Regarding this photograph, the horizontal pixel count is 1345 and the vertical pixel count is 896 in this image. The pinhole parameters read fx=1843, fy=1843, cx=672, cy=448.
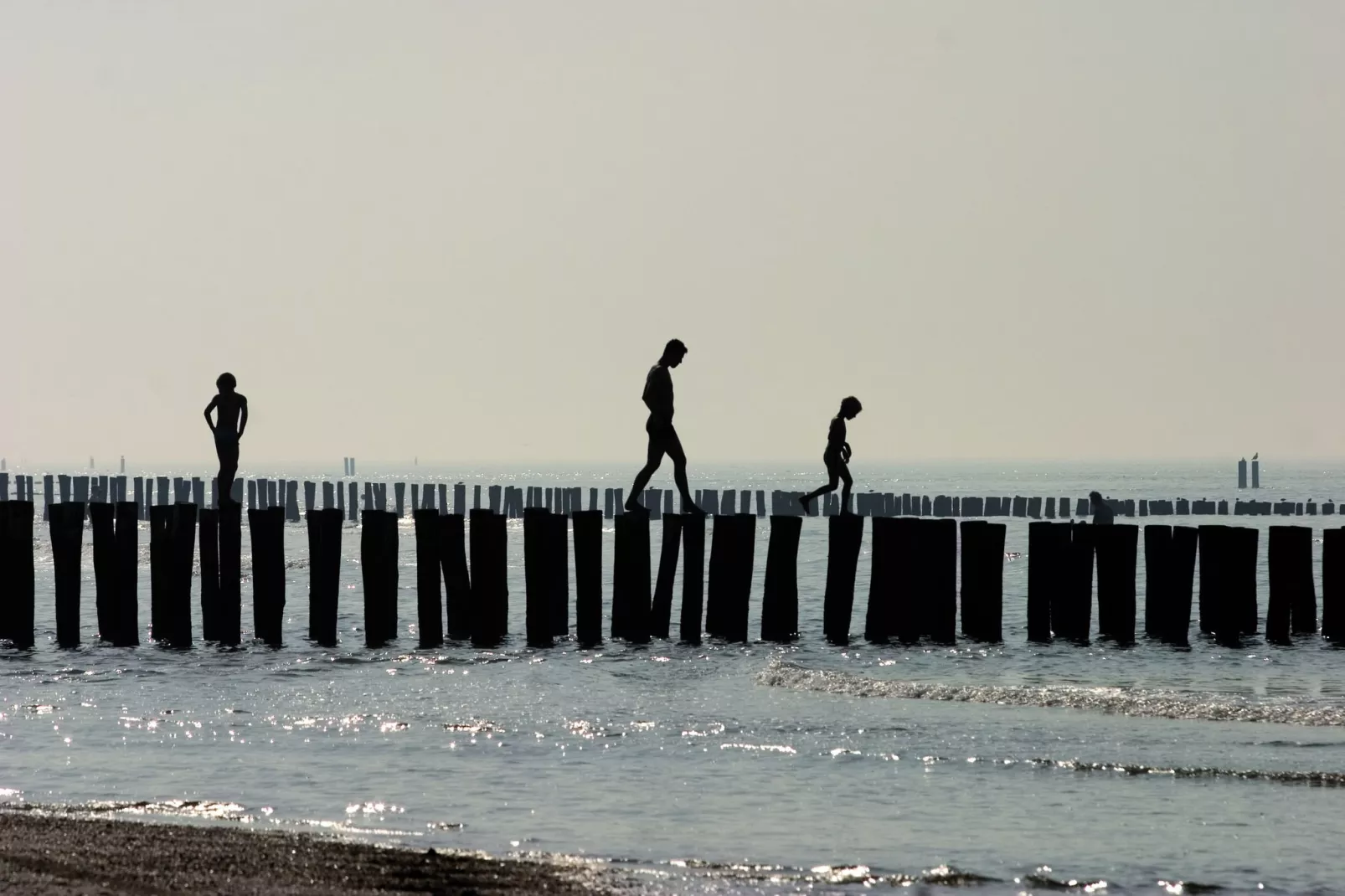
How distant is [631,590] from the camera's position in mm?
17797

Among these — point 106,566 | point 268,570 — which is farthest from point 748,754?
point 106,566

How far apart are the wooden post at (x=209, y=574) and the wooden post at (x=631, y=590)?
12.5 ft

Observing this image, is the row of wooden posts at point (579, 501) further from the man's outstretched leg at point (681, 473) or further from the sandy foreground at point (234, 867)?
the sandy foreground at point (234, 867)

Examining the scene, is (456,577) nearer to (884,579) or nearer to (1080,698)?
(884,579)

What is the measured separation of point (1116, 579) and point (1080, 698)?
3677 mm

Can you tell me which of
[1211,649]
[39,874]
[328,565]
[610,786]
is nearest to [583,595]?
[328,565]

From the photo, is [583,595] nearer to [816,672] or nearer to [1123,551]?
[816,672]

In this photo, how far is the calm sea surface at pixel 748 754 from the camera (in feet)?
28.7

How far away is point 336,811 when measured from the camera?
9484 millimetres

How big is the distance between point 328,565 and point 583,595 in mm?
2449

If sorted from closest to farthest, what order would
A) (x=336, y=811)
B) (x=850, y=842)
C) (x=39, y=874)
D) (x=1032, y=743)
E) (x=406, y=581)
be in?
(x=39, y=874) → (x=850, y=842) → (x=336, y=811) → (x=1032, y=743) → (x=406, y=581)

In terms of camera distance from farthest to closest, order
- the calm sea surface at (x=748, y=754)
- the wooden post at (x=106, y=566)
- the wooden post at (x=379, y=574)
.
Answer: the wooden post at (x=106, y=566) → the wooden post at (x=379, y=574) → the calm sea surface at (x=748, y=754)

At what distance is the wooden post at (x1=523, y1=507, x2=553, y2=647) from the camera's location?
1723cm

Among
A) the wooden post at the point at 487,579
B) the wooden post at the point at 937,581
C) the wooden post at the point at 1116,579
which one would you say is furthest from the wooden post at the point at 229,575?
the wooden post at the point at 1116,579
